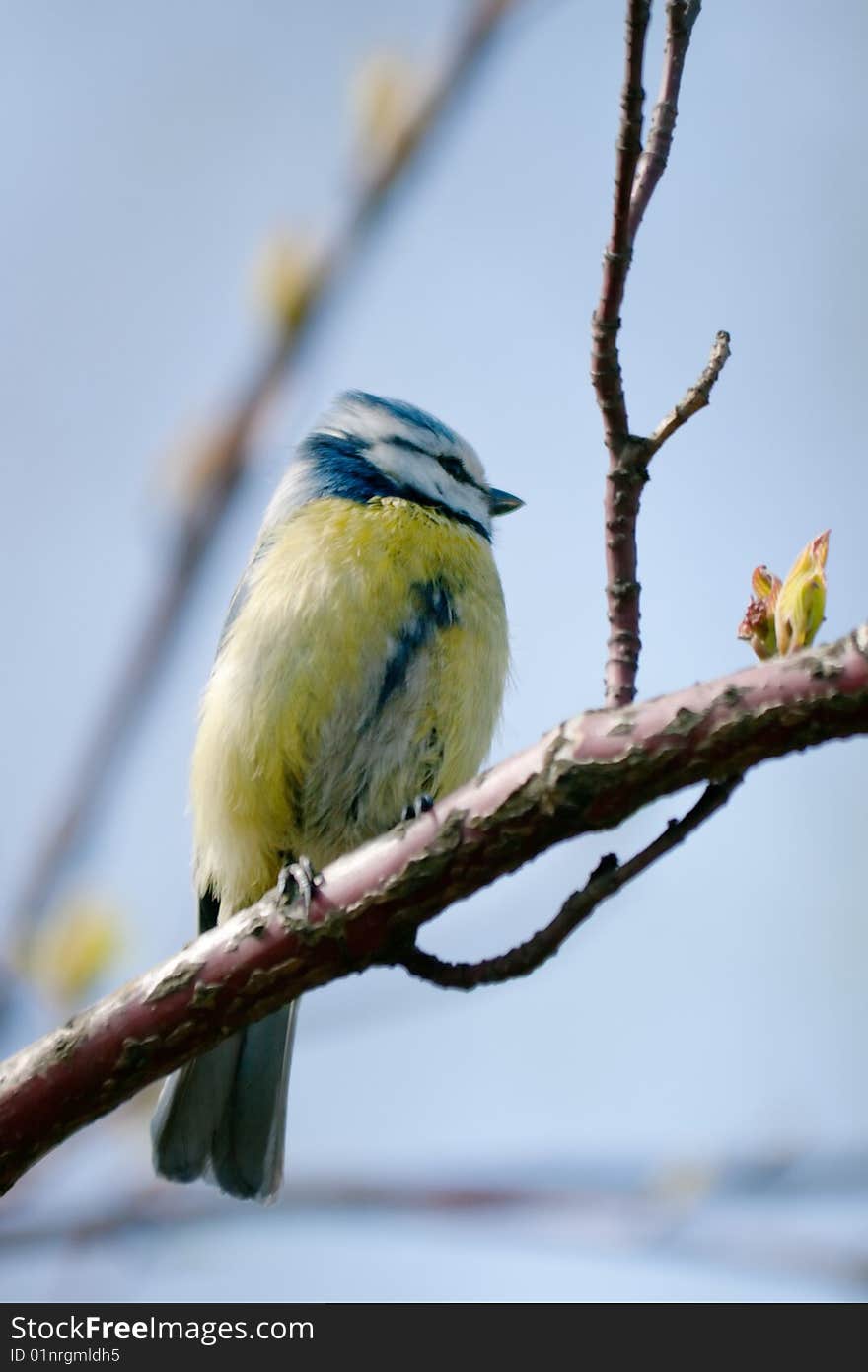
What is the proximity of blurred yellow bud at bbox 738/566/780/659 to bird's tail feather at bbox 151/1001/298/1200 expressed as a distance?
157 cm

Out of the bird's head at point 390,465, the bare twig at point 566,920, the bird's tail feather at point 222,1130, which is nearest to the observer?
the bare twig at point 566,920

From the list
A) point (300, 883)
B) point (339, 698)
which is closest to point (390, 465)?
point (339, 698)

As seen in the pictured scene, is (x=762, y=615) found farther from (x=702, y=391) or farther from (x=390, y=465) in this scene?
(x=390, y=465)

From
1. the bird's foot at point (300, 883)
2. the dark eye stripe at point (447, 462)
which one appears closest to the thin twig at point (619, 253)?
the bird's foot at point (300, 883)

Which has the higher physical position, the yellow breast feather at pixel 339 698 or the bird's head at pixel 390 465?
the bird's head at pixel 390 465

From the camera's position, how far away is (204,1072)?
3184 millimetres

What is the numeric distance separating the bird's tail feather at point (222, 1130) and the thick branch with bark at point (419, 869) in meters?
0.88

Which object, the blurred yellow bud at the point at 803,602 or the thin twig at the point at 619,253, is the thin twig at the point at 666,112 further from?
the blurred yellow bud at the point at 803,602

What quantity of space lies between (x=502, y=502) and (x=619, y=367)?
6.31ft

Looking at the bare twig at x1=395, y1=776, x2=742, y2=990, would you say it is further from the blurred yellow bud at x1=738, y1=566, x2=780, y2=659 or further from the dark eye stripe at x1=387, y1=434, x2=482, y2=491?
the dark eye stripe at x1=387, y1=434, x2=482, y2=491

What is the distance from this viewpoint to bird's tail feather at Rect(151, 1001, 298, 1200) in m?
3.01

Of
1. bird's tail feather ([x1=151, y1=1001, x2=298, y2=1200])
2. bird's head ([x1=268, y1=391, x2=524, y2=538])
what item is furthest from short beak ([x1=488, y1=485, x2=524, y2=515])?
bird's tail feather ([x1=151, y1=1001, x2=298, y2=1200])

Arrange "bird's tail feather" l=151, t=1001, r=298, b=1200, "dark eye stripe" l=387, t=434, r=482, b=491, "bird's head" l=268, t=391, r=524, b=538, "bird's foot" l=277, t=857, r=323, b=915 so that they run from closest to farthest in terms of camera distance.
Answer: "bird's foot" l=277, t=857, r=323, b=915 < "bird's tail feather" l=151, t=1001, r=298, b=1200 < "bird's head" l=268, t=391, r=524, b=538 < "dark eye stripe" l=387, t=434, r=482, b=491

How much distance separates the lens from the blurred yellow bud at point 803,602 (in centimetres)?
178
